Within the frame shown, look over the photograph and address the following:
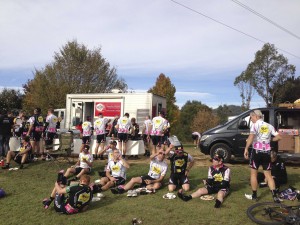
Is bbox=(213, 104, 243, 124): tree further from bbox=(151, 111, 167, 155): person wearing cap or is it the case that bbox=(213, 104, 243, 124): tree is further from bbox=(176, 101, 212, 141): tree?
bbox=(151, 111, 167, 155): person wearing cap

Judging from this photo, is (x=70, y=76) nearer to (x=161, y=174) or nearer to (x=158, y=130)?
(x=158, y=130)

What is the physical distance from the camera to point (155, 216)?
5.66m

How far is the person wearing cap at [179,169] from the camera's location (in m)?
7.50

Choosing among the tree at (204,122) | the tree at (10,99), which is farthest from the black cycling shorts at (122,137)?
the tree at (204,122)

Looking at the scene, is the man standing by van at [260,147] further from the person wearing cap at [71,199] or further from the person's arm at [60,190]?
the person's arm at [60,190]

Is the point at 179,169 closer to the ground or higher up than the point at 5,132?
closer to the ground

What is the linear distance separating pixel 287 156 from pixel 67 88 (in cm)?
2300

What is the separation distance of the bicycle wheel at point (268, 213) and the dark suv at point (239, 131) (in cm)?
527

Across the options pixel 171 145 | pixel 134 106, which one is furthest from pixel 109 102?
pixel 171 145

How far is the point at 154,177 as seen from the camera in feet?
25.6

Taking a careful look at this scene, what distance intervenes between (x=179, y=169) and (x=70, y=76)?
2470 centimetres

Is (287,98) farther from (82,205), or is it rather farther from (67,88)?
(82,205)

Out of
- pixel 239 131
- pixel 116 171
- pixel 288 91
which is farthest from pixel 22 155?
pixel 288 91

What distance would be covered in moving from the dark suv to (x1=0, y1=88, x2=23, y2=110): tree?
97.7 ft
